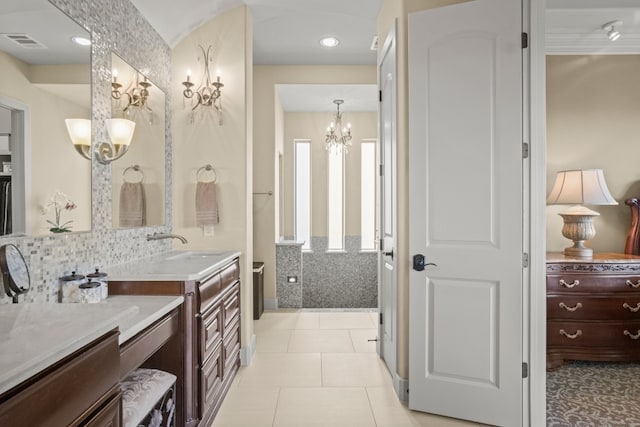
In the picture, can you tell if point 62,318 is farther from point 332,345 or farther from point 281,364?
point 332,345

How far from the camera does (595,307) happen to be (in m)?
2.88

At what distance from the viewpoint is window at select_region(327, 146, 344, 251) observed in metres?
6.01

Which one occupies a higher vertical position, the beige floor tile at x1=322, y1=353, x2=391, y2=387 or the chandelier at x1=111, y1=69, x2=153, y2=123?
the chandelier at x1=111, y1=69, x2=153, y2=123

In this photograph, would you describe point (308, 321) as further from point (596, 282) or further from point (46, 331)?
point (46, 331)

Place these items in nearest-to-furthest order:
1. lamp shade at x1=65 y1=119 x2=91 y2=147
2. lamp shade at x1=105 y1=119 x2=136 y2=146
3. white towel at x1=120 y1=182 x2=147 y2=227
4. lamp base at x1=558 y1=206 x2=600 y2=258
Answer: lamp shade at x1=65 y1=119 x2=91 y2=147 < lamp shade at x1=105 y1=119 x2=136 y2=146 < white towel at x1=120 y1=182 x2=147 y2=227 < lamp base at x1=558 y1=206 x2=600 y2=258

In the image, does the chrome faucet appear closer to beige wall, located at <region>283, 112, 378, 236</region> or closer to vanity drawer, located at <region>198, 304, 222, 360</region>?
vanity drawer, located at <region>198, 304, 222, 360</region>

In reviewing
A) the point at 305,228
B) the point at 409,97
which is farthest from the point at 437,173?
the point at 305,228

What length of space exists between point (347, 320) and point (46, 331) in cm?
353

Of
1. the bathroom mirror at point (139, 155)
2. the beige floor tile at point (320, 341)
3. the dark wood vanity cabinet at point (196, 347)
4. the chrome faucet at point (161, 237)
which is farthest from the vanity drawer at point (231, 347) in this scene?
the bathroom mirror at point (139, 155)

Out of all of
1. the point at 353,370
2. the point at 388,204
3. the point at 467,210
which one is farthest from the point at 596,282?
the point at 353,370

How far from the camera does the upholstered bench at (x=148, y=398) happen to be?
141 cm

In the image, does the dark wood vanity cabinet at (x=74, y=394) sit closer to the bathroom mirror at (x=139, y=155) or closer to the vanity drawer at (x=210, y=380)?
the vanity drawer at (x=210, y=380)

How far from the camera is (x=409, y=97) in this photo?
93.5 inches

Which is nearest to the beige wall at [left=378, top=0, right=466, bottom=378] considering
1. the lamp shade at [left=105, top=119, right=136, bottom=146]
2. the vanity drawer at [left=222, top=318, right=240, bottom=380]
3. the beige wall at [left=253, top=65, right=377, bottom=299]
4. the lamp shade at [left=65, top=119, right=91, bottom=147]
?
the vanity drawer at [left=222, top=318, right=240, bottom=380]
